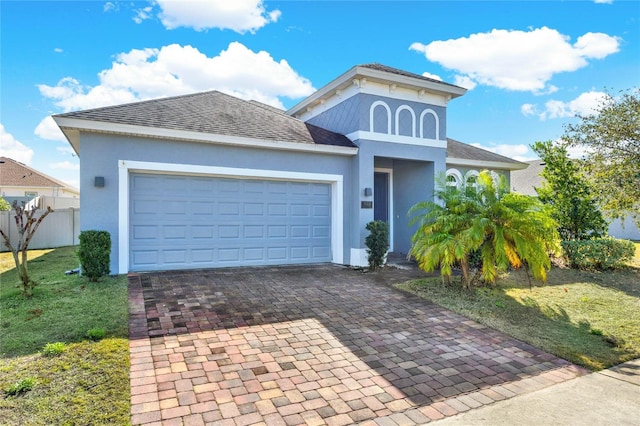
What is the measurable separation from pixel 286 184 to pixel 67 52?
7201 millimetres

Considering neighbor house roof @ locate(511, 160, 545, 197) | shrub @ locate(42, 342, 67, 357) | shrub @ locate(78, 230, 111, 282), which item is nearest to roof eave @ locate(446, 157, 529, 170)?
shrub @ locate(78, 230, 111, 282)

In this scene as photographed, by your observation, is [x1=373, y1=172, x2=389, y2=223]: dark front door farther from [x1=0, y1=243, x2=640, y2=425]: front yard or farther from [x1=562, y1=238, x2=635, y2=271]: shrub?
[x1=562, y1=238, x2=635, y2=271]: shrub

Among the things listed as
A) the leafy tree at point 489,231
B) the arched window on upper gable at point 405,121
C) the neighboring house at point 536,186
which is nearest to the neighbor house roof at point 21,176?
the arched window on upper gable at point 405,121

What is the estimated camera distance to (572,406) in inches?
138

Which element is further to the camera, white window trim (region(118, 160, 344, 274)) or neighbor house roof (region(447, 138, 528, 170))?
neighbor house roof (region(447, 138, 528, 170))

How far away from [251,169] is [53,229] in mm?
9823

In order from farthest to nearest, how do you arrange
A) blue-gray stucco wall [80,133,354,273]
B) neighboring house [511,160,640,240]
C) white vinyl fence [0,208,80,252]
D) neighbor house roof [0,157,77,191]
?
neighbor house roof [0,157,77,191], neighboring house [511,160,640,240], white vinyl fence [0,208,80,252], blue-gray stucco wall [80,133,354,273]

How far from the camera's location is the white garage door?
8.25 m

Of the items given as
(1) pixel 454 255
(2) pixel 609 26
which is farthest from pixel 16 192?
(2) pixel 609 26

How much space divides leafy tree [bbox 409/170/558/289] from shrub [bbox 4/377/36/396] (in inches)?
239

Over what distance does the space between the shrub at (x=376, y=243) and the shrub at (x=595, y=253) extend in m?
5.36

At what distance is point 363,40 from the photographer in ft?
40.3

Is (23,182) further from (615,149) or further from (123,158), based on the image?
(615,149)

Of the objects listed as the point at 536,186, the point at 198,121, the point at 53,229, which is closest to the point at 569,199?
the point at 198,121
